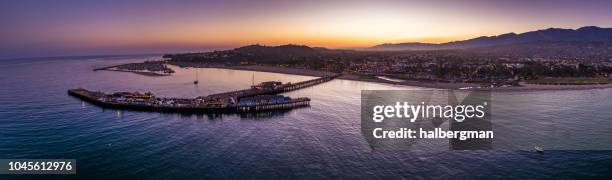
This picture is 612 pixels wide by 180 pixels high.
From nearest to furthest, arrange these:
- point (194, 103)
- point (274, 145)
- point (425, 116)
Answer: point (274, 145)
point (425, 116)
point (194, 103)

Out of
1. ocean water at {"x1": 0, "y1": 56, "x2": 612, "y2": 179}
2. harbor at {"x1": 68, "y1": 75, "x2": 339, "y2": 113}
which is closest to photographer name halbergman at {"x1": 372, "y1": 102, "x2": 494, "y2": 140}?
ocean water at {"x1": 0, "y1": 56, "x2": 612, "y2": 179}

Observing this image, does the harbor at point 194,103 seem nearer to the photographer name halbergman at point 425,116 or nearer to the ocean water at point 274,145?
the ocean water at point 274,145

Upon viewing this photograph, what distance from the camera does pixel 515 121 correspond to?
4175 cm

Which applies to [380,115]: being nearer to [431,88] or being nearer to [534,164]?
[534,164]

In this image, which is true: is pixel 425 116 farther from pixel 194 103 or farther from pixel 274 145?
pixel 194 103

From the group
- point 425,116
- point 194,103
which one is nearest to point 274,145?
point 425,116

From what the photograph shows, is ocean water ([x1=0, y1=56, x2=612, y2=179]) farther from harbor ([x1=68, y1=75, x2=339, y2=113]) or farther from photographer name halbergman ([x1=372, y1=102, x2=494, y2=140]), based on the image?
photographer name halbergman ([x1=372, y1=102, x2=494, y2=140])

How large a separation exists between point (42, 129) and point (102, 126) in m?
5.31

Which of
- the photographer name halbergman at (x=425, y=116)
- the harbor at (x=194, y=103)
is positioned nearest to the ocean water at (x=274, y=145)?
the harbor at (x=194, y=103)

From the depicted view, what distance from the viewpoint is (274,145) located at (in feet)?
112

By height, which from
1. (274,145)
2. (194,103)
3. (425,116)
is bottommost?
(274,145)

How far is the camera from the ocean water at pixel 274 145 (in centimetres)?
2736

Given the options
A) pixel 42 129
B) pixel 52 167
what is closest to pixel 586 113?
pixel 52 167

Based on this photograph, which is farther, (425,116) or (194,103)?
(194,103)
